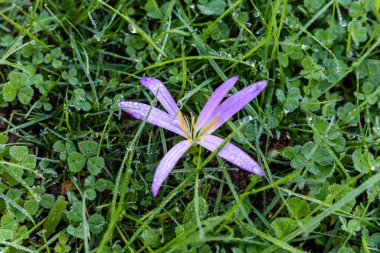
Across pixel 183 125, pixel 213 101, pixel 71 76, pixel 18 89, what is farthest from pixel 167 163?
pixel 18 89

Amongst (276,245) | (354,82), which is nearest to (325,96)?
(354,82)

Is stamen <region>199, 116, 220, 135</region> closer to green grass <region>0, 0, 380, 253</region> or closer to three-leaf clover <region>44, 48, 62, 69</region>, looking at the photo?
green grass <region>0, 0, 380, 253</region>

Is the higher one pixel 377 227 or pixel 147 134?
pixel 147 134

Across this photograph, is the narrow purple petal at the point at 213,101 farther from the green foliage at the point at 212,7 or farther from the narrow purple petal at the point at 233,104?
the green foliage at the point at 212,7

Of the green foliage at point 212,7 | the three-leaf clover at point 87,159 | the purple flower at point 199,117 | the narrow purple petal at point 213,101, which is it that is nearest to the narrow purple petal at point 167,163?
the purple flower at point 199,117

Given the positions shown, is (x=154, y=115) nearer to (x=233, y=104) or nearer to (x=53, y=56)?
(x=233, y=104)

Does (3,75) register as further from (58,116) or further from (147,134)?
(147,134)
